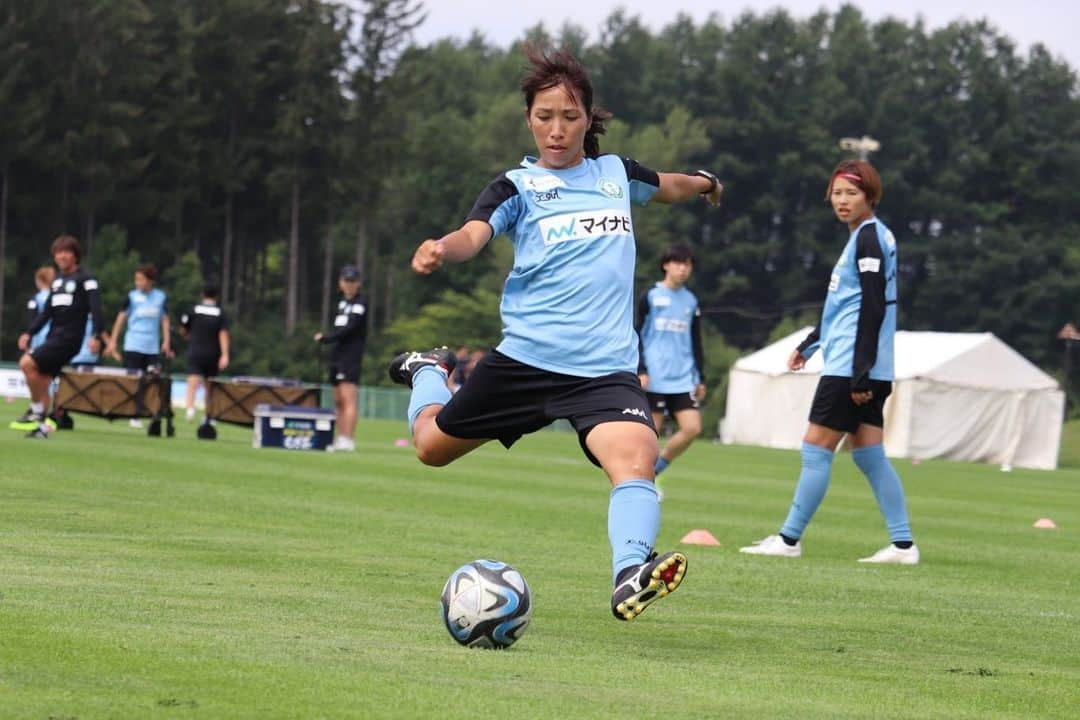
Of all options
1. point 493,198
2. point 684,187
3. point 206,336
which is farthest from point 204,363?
point 493,198

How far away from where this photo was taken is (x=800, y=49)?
320 feet

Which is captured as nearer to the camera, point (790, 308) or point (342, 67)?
point (342, 67)

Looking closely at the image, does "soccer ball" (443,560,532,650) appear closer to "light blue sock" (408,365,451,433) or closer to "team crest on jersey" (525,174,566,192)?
"light blue sock" (408,365,451,433)

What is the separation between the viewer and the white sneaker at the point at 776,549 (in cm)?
1107

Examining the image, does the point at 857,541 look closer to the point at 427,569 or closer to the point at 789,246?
the point at 427,569

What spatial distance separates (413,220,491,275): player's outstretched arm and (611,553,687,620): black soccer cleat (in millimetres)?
1120

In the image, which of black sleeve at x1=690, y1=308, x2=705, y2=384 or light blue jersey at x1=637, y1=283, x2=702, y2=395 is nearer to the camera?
light blue jersey at x1=637, y1=283, x2=702, y2=395

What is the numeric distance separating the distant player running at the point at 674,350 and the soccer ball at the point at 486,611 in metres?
9.62

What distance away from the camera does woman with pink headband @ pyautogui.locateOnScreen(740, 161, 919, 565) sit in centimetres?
1057

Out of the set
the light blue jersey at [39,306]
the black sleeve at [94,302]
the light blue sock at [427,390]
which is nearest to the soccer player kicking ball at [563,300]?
the light blue sock at [427,390]

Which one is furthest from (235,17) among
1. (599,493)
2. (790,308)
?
(599,493)

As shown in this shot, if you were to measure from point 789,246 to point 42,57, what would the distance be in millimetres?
39931

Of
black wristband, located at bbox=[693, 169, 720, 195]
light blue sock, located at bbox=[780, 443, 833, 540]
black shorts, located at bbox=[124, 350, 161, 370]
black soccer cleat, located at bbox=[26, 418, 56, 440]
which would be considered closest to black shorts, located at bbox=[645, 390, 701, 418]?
light blue sock, located at bbox=[780, 443, 833, 540]

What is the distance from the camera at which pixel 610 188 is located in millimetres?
7195
